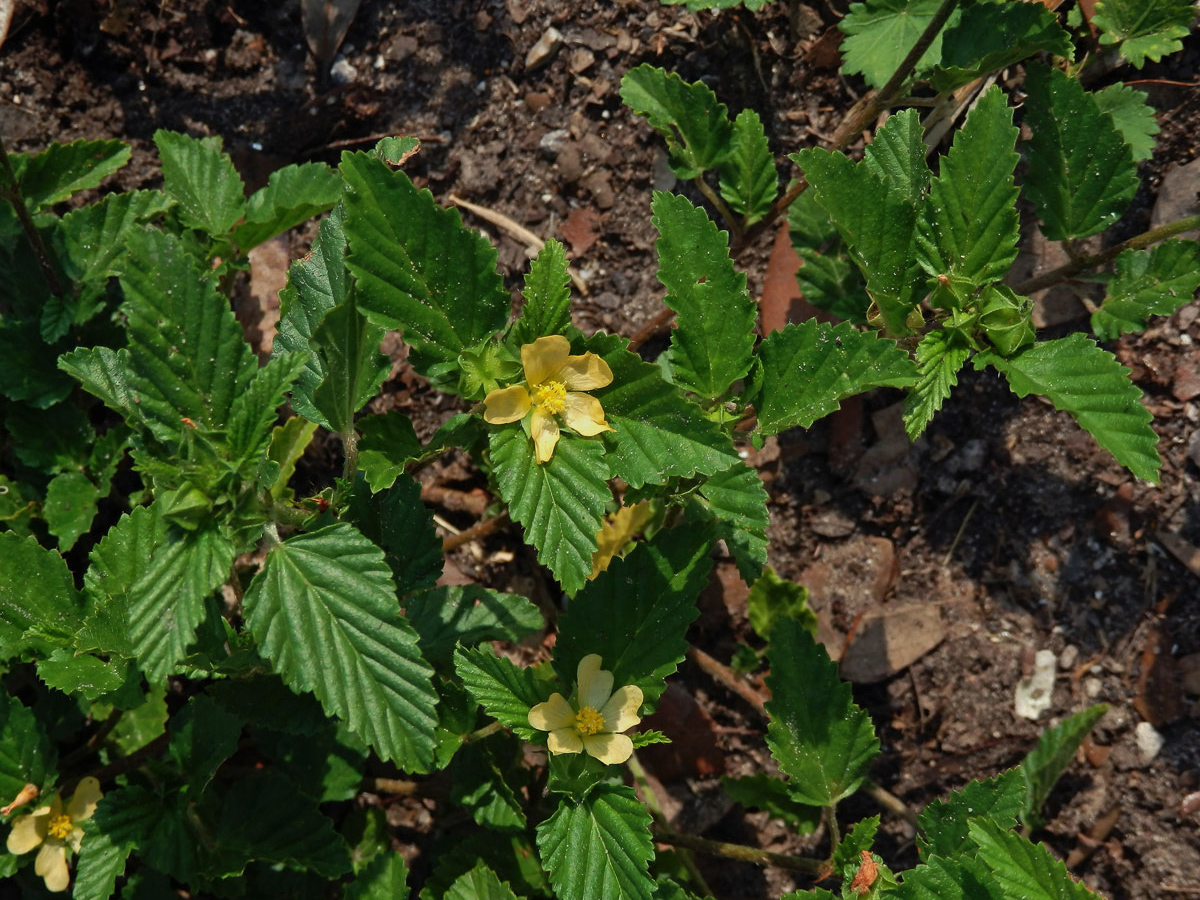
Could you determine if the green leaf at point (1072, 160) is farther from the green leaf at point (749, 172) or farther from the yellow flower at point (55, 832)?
the yellow flower at point (55, 832)

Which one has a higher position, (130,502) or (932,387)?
(932,387)

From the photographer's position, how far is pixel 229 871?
3.14 metres

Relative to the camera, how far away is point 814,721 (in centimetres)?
330

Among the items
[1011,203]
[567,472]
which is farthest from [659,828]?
[1011,203]

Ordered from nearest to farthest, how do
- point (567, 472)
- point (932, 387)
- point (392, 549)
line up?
point (567, 472) → point (932, 387) → point (392, 549)

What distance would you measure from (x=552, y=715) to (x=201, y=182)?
2245 millimetres

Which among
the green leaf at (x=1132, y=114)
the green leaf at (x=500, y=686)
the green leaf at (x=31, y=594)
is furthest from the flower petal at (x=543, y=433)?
the green leaf at (x=1132, y=114)

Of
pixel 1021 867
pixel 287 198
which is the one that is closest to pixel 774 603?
pixel 1021 867

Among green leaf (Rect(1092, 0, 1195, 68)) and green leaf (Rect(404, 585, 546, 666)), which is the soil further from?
green leaf (Rect(404, 585, 546, 666))

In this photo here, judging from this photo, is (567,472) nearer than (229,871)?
Yes

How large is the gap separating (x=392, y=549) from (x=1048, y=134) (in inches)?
95.5

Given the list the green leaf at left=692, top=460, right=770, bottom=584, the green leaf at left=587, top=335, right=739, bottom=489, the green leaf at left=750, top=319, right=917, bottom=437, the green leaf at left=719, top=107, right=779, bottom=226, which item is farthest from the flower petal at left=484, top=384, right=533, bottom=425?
the green leaf at left=719, top=107, right=779, bottom=226

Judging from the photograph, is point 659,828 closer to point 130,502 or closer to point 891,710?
point 891,710

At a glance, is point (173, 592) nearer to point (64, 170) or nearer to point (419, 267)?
point (419, 267)
